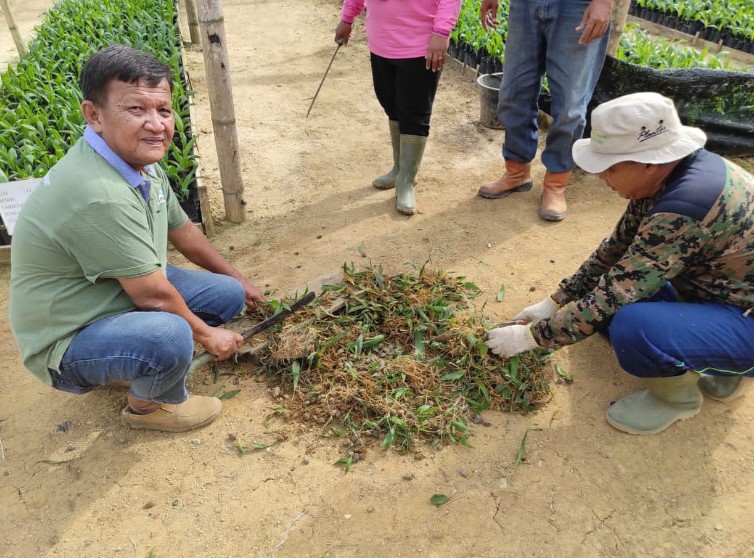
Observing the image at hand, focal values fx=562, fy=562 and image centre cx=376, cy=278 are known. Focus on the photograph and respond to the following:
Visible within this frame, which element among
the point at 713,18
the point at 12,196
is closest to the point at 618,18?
the point at 12,196

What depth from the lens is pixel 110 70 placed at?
66.3 inches

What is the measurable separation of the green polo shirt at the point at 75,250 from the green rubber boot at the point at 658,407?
181 centimetres

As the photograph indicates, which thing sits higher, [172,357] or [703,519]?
[172,357]

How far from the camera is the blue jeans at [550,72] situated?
312 cm

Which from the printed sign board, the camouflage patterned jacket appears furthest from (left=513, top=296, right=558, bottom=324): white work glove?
the printed sign board

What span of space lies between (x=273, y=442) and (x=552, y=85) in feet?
8.45

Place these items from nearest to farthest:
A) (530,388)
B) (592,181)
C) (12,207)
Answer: (530,388) → (12,207) → (592,181)

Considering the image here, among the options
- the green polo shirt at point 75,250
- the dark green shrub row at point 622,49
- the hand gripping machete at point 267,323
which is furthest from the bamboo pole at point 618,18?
the green polo shirt at point 75,250

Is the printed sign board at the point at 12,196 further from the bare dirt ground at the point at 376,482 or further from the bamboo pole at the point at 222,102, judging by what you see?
the bamboo pole at the point at 222,102

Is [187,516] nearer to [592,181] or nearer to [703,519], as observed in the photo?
[703,519]

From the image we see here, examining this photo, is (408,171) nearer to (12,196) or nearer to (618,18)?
(618,18)

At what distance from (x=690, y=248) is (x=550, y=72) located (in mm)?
1868

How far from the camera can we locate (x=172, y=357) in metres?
1.91

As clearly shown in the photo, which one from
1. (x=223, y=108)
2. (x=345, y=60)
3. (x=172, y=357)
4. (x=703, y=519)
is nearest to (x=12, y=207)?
(x=223, y=108)
